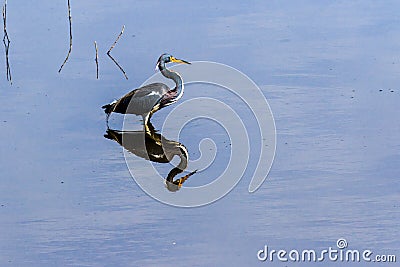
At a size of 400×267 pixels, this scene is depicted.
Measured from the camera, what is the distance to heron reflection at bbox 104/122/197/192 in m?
7.01

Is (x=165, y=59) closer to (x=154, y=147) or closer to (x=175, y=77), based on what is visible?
(x=175, y=77)

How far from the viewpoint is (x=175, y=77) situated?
832 centimetres

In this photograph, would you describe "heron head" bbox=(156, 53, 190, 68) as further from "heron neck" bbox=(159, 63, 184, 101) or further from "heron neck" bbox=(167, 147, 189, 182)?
"heron neck" bbox=(167, 147, 189, 182)

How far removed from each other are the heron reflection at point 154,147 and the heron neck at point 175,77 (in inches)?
17.0

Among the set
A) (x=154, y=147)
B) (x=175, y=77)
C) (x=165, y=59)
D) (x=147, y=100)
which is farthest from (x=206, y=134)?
(x=165, y=59)

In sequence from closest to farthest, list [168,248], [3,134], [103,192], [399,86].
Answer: [168,248]
[103,192]
[3,134]
[399,86]

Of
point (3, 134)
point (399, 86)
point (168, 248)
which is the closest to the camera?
point (168, 248)

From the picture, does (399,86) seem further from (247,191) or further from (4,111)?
(4,111)

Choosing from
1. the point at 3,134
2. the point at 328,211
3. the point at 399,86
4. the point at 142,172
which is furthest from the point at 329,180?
the point at 3,134

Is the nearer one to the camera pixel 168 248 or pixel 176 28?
pixel 168 248

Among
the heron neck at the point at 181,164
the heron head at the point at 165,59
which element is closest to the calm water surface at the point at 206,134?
the heron neck at the point at 181,164

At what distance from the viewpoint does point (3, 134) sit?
767 centimetres

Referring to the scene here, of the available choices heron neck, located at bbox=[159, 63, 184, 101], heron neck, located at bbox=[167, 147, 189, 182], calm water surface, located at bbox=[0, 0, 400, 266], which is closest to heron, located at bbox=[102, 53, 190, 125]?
heron neck, located at bbox=[159, 63, 184, 101]

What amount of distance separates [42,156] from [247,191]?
5.23 ft
